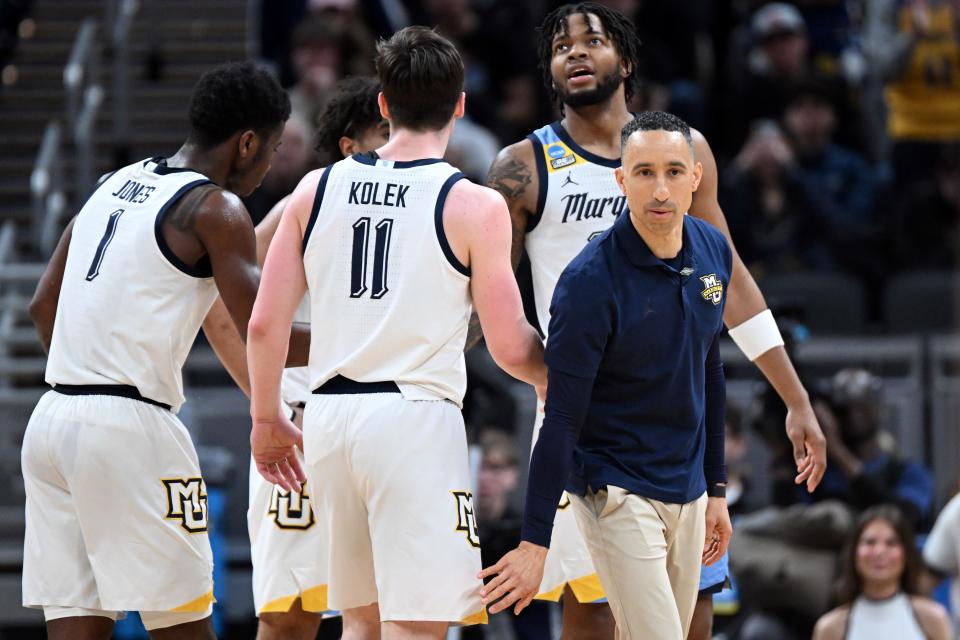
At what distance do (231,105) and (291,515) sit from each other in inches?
62.1

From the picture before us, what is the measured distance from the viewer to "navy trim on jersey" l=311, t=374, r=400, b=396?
186 inches

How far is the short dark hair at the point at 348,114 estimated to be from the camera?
606 cm

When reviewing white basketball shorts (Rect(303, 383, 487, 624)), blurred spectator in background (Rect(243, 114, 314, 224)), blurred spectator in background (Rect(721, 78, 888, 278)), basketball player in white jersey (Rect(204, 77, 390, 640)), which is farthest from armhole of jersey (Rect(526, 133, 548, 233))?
blurred spectator in background (Rect(721, 78, 888, 278))

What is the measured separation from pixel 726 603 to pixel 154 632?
456cm

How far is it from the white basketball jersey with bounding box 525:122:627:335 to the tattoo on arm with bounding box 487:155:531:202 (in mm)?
57

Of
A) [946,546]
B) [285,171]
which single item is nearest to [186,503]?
[946,546]

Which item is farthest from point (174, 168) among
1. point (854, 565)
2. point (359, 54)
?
point (359, 54)

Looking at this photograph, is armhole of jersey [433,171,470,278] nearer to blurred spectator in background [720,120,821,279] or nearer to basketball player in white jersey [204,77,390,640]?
basketball player in white jersey [204,77,390,640]

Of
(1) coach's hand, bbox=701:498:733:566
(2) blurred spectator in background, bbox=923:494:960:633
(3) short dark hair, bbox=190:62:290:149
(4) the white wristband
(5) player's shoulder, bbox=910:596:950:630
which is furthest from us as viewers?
(2) blurred spectator in background, bbox=923:494:960:633

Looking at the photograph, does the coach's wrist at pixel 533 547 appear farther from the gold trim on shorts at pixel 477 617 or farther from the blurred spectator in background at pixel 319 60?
the blurred spectator in background at pixel 319 60

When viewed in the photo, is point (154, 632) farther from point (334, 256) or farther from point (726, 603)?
point (726, 603)

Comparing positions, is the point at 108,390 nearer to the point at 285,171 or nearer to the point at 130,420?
the point at 130,420

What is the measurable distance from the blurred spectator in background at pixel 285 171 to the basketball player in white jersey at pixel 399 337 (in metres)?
6.19

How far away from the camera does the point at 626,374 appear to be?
15.3ft
